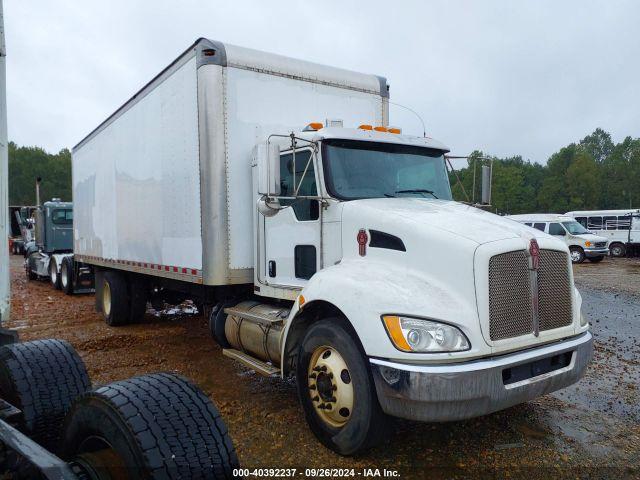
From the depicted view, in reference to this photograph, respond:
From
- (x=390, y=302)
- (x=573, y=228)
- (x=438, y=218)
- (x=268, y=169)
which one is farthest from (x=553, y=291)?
(x=573, y=228)

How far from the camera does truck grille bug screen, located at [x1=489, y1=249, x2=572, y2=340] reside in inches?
133

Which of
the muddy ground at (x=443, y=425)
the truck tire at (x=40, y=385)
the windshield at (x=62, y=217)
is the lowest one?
the muddy ground at (x=443, y=425)

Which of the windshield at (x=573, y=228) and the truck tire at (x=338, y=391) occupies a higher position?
the windshield at (x=573, y=228)

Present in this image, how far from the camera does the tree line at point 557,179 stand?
66.1 meters

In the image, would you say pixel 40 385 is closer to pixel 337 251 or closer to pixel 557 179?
pixel 337 251

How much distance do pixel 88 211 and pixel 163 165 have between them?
4473 millimetres

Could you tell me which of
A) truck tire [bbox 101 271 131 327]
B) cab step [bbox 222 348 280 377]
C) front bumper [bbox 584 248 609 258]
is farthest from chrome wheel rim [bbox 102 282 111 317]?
front bumper [bbox 584 248 609 258]

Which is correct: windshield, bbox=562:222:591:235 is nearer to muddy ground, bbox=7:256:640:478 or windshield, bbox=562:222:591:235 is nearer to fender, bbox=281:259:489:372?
muddy ground, bbox=7:256:640:478

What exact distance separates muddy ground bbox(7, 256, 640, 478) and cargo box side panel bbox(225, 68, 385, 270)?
5.27ft

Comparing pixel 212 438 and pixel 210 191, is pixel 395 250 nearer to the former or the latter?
pixel 212 438

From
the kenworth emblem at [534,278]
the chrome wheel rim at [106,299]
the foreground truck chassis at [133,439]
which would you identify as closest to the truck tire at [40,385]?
the foreground truck chassis at [133,439]

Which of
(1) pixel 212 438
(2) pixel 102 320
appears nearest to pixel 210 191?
(1) pixel 212 438

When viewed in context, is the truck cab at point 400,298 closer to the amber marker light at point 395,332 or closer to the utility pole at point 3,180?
the amber marker light at point 395,332

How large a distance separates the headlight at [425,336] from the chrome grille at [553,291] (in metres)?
0.86
